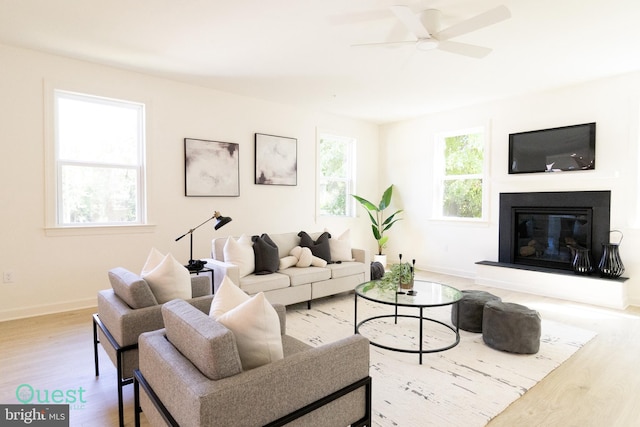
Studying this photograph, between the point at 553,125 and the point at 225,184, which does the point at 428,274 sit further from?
the point at 225,184

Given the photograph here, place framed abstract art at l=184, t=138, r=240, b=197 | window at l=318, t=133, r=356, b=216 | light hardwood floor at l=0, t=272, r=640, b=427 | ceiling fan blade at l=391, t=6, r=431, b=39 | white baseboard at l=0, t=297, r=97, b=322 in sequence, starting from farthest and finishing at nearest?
window at l=318, t=133, r=356, b=216
framed abstract art at l=184, t=138, r=240, b=197
white baseboard at l=0, t=297, r=97, b=322
ceiling fan blade at l=391, t=6, r=431, b=39
light hardwood floor at l=0, t=272, r=640, b=427

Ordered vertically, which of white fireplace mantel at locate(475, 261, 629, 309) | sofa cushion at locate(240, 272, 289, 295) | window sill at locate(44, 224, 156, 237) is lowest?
white fireplace mantel at locate(475, 261, 629, 309)

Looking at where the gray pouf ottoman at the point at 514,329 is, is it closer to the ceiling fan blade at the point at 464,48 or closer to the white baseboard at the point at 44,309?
the ceiling fan blade at the point at 464,48

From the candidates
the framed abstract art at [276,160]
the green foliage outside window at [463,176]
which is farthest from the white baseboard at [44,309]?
the green foliage outside window at [463,176]

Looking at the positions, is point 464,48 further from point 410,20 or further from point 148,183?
point 148,183

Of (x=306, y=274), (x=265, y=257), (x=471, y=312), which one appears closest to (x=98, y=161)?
(x=265, y=257)

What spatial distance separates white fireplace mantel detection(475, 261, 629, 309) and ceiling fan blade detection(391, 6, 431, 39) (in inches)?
140

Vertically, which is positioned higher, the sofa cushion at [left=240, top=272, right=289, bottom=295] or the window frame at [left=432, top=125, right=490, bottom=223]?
the window frame at [left=432, top=125, right=490, bottom=223]

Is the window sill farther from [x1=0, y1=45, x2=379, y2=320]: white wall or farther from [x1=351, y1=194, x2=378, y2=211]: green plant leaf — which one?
[x1=351, y1=194, x2=378, y2=211]: green plant leaf

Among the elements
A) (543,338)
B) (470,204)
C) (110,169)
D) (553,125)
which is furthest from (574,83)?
(110,169)

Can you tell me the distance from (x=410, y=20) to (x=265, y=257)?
2683 mm

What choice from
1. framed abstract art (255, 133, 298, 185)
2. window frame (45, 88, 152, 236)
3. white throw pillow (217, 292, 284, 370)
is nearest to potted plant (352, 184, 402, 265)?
framed abstract art (255, 133, 298, 185)

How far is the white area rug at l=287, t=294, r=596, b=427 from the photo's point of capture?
6.95 ft

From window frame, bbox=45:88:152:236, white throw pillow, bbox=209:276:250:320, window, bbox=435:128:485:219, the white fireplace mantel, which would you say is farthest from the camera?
window, bbox=435:128:485:219
